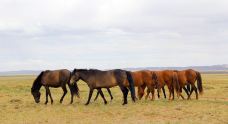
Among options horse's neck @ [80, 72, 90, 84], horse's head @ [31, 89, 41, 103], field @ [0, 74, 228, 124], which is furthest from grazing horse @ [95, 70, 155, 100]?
horse's head @ [31, 89, 41, 103]

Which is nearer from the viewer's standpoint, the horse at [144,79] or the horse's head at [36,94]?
the horse's head at [36,94]

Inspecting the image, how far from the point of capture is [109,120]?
13.1 meters

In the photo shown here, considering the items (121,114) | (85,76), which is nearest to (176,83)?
(85,76)

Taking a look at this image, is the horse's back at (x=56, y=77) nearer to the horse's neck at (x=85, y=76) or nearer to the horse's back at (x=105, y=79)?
the horse's neck at (x=85, y=76)

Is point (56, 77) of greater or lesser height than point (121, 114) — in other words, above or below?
above

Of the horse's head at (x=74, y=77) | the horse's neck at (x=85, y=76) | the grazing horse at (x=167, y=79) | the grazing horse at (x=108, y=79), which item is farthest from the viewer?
the grazing horse at (x=167, y=79)

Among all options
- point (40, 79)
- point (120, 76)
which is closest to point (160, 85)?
point (120, 76)

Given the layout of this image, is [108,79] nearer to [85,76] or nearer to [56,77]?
[85,76]

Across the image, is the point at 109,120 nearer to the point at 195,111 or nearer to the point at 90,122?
the point at 90,122

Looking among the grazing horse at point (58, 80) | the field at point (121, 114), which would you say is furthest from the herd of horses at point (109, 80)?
the field at point (121, 114)

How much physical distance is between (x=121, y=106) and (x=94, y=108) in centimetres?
125

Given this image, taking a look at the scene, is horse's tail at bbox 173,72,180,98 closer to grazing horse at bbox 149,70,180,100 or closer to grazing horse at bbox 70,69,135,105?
grazing horse at bbox 149,70,180,100

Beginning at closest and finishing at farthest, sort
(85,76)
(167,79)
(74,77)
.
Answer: (85,76) → (74,77) → (167,79)

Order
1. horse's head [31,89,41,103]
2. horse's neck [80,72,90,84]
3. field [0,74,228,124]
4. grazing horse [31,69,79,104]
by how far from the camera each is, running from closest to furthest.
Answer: field [0,74,228,124], horse's neck [80,72,90,84], grazing horse [31,69,79,104], horse's head [31,89,41,103]
